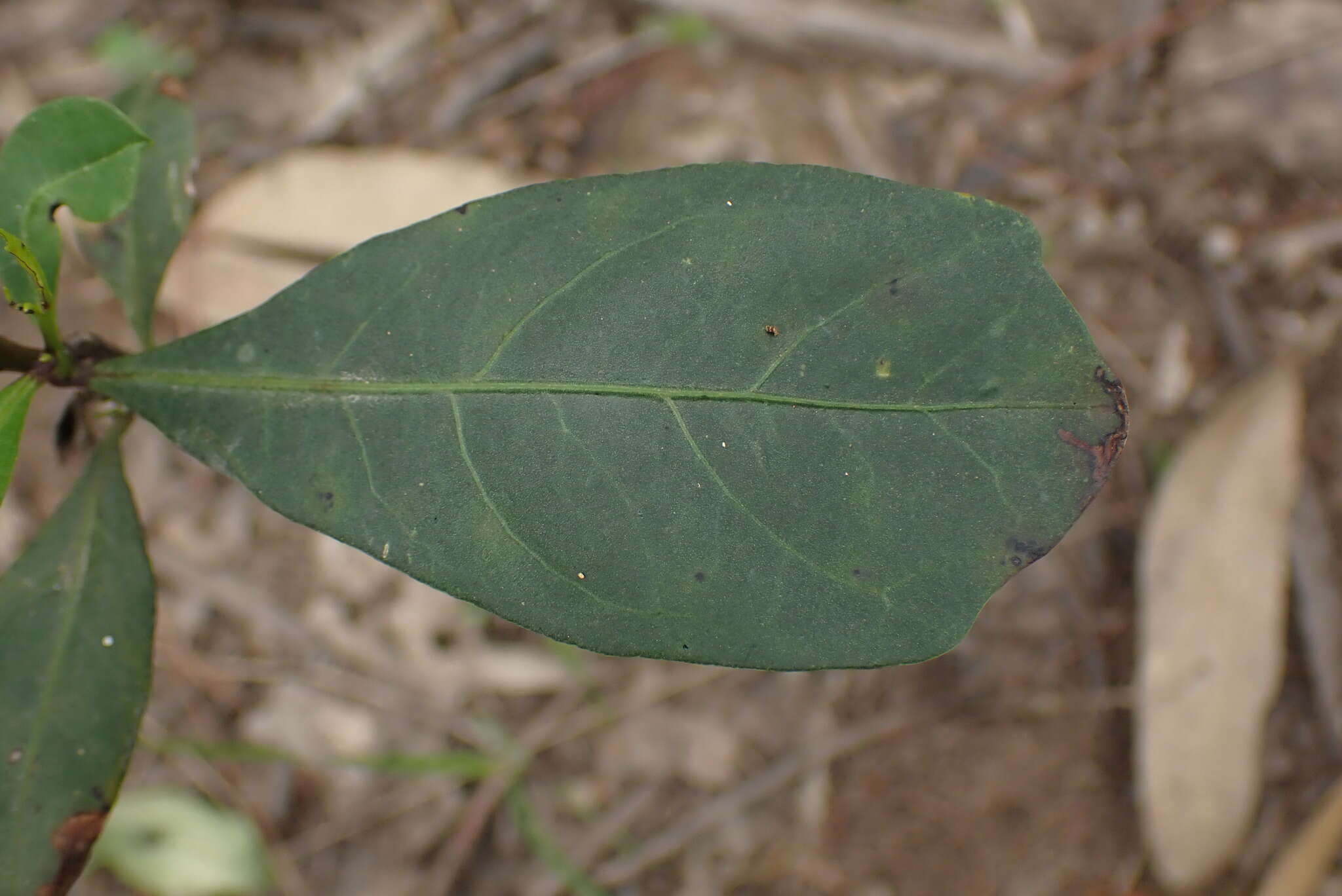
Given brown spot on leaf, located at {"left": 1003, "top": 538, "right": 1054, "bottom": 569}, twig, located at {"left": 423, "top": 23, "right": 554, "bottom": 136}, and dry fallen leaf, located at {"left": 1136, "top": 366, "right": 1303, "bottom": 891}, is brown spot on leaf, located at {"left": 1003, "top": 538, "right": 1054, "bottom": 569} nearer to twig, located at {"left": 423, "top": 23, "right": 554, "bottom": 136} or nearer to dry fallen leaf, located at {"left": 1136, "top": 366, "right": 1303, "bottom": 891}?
dry fallen leaf, located at {"left": 1136, "top": 366, "right": 1303, "bottom": 891}

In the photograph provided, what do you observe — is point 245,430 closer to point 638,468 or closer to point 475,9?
point 638,468

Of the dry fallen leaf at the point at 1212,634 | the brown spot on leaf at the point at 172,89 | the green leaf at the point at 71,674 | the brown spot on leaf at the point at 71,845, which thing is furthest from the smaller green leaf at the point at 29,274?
the dry fallen leaf at the point at 1212,634

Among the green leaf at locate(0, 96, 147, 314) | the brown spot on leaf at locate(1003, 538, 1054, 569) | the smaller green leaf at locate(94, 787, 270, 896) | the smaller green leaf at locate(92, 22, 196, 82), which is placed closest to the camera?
the brown spot on leaf at locate(1003, 538, 1054, 569)

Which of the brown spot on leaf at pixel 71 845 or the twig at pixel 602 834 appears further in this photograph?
the twig at pixel 602 834

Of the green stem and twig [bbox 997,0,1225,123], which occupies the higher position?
the green stem

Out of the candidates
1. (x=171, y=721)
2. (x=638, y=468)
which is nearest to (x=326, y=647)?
(x=171, y=721)

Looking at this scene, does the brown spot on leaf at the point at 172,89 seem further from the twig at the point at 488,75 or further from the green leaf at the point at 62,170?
the twig at the point at 488,75

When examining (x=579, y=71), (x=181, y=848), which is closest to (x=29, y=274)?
(x=181, y=848)

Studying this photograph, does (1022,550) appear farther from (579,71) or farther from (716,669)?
(579,71)

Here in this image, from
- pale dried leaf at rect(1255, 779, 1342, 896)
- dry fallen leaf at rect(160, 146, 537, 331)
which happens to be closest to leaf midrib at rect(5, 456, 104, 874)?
dry fallen leaf at rect(160, 146, 537, 331)
